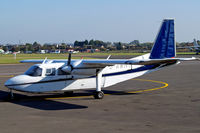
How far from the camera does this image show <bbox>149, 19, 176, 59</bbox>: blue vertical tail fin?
22094 mm

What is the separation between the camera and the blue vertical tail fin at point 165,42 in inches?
870

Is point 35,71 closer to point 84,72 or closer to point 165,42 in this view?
point 84,72

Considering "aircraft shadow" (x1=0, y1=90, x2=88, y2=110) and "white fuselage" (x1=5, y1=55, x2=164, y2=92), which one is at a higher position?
"white fuselage" (x1=5, y1=55, x2=164, y2=92)

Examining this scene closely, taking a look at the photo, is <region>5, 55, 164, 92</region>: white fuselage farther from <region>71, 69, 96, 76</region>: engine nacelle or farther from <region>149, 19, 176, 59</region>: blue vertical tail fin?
<region>149, 19, 176, 59</region>: blue vertical tail fin

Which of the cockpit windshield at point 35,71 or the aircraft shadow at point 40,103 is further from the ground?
the cockpit windshield at point 35,71

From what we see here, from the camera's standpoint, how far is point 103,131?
1141cm

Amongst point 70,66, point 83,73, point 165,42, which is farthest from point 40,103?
point 165,42

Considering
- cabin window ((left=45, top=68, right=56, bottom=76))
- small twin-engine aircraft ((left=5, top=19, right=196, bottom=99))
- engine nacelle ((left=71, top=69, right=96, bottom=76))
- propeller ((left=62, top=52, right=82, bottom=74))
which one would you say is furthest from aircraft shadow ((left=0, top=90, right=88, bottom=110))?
engine nacelle ((left=71, top=69, right=96, bottom=76))

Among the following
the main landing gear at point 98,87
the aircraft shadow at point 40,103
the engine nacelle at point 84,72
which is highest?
the engine nacelle at point 84,72

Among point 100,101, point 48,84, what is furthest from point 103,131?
point 48,84

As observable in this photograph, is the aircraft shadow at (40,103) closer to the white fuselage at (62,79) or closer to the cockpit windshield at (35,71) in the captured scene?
the white fuselage at (62,79)

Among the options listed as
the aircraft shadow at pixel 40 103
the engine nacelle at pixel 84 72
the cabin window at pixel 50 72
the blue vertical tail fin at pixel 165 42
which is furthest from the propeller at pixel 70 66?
the blue vertical tail fin at pixel 165 42

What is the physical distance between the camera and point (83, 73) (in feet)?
63.5

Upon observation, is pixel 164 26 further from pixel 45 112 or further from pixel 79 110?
pixel 45 112
